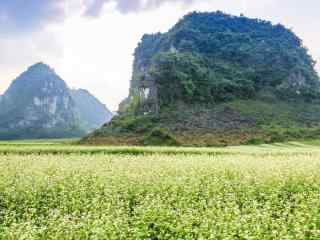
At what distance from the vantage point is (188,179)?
17625mm

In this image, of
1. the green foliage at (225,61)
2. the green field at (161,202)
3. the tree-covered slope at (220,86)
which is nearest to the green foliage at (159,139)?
the tree-covered slope at (220,86)

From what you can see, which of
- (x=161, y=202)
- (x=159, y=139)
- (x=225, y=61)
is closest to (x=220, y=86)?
(x=225, y=61)

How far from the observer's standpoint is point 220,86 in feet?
307

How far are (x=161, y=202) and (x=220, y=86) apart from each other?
8291cm

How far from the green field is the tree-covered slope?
37263 millimetres

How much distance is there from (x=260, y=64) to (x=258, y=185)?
96.1 metres

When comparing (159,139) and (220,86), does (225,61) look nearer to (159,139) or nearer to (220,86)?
(220,86)

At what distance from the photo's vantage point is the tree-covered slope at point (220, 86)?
73125 mm

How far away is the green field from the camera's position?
373 inches

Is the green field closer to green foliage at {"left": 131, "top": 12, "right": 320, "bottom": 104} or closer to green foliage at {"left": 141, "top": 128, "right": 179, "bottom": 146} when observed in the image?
green foliage at {"left": 141, "top": 128, "right": 179, "bottom": 146}

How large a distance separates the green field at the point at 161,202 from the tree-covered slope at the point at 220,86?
122 ft

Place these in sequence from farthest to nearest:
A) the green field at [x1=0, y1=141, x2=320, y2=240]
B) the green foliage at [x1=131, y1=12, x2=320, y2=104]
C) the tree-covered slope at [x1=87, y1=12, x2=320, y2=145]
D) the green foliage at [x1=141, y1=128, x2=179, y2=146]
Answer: the green foliage at [x1=131, y1=12, x2=320, y2=104], the tree-covered slope at [x1=87, y1=12, x2=320, y2=145], the green foliage at [x1=141, y1=128, x2=179, y2=146], the green field at [x1=0, y1=141, x2=320, y2=240]

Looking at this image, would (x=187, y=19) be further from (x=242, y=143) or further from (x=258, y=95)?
(x=242, y=143)

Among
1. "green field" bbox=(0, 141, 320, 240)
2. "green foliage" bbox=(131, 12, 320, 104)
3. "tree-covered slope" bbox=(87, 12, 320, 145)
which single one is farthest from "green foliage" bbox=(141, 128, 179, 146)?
"green field" bbox=(0, 141, 320, 240)
